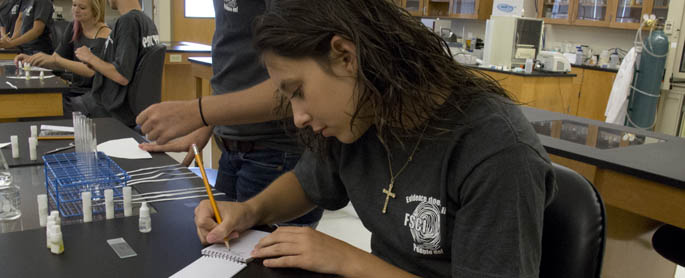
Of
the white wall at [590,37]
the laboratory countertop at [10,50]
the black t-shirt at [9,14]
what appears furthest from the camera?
the black t-shirt at [9,14]

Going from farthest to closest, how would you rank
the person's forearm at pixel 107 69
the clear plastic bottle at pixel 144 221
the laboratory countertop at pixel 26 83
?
1. the person's forearm at pixel 107 69
2. the laboratory countertop at pixel 26 83
3. the clear plastic bottle at pixel 144 221

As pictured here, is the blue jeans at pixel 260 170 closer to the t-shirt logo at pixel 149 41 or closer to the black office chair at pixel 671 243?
the black office chair at pixel 671 243

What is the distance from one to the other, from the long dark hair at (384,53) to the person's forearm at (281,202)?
0.91ft

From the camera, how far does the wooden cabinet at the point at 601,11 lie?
480cm

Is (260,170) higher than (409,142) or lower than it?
lower

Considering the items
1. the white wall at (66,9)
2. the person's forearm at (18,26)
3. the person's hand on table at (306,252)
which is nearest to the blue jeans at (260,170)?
the person's hand on table at (306,252)

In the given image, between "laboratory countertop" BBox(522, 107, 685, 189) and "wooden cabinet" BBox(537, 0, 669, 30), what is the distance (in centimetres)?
306

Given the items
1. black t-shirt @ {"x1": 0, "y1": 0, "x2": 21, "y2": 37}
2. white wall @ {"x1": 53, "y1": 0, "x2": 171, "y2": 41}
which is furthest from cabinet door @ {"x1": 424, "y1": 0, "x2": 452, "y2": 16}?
black t-shirt @ {"x1": 0, "y1": 0, "x2": 21, "y2": 37}

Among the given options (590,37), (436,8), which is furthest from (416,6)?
(590,37)

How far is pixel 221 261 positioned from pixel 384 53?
15.0 inches

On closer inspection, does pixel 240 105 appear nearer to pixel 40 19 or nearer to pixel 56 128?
pixel 56 128

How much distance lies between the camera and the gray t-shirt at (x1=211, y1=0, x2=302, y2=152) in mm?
1233

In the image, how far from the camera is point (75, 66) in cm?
310

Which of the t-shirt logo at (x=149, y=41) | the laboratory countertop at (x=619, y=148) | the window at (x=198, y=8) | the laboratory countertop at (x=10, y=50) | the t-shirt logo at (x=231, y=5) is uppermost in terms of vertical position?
the window at (x=198, y=8)
